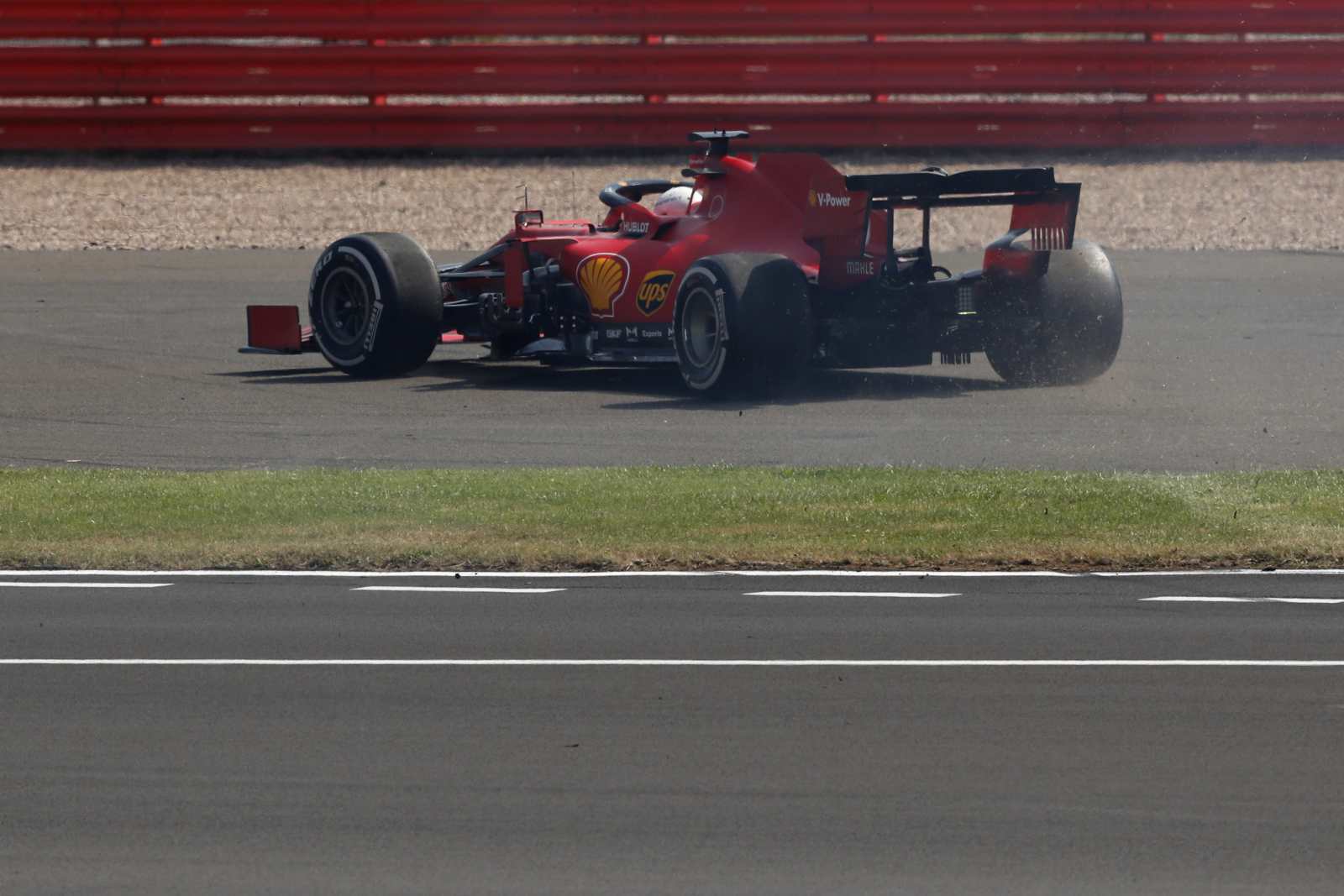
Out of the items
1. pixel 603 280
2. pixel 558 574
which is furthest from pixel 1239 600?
pixel 603 280

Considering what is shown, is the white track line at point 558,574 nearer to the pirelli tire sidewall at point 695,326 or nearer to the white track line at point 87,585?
the white track line at point 87,585

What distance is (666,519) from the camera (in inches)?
460

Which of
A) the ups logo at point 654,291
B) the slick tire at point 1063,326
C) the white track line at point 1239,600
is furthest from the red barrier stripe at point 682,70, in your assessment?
the white track line at point 1239,600

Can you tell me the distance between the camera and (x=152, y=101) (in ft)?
99.7

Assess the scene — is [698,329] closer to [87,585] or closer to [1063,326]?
[1063,326]

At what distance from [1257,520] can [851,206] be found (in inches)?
244

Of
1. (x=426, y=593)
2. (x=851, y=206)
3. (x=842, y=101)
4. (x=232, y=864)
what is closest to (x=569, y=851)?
(x=232, y=864)

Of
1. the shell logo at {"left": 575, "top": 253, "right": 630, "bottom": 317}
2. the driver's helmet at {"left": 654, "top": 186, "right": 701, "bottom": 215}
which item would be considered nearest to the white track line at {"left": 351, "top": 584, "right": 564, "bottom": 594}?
the shell logo at {"left": 575, "top": 253, "right": 630, "bottom": 317}

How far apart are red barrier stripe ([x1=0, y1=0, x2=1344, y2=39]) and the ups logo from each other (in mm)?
12501

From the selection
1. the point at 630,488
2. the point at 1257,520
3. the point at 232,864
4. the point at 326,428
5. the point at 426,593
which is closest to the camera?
the point at 232,864

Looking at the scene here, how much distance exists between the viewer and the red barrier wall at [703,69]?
29.4 m

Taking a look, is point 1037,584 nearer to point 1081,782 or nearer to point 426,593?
point 426,593

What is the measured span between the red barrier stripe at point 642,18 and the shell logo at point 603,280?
12.1 m

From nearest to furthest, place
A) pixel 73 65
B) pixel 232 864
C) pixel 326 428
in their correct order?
pixel 232 864 → pixel 326 428 → pixel 73 65
